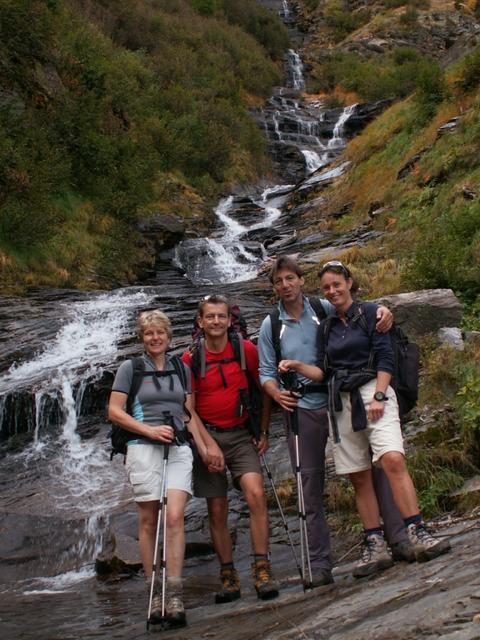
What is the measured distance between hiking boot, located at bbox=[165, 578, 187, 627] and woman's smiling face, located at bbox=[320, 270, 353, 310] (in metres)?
2.04

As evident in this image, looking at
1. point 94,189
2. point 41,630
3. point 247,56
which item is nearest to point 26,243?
point 94,189

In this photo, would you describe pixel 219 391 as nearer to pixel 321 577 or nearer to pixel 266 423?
pixel 266 423

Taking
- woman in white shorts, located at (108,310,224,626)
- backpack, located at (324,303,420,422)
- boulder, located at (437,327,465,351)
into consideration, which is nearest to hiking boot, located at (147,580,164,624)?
woman in white shorts, located at (108,310,224,626)

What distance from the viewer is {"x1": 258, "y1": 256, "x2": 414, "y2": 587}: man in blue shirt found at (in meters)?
4.21

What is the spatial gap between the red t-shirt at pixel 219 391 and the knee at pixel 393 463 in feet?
3.68

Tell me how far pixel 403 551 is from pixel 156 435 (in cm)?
170

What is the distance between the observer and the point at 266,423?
473 centimetres

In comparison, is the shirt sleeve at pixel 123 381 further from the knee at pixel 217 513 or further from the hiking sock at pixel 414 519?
the hiking sock at pixel 414 519

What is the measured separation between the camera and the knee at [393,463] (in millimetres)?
3920

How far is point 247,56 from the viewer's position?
137 ft

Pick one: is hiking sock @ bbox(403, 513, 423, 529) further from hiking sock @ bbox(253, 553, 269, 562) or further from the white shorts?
the white shorts

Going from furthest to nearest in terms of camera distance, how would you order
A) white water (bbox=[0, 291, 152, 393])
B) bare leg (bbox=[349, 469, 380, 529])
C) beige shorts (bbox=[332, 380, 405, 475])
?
white water (bbox=[0, 291, 152, 393])
bare leg (bbox=[349, 469, 380, 529])
beige shorts (bbox=[332, 380, 405, 475])

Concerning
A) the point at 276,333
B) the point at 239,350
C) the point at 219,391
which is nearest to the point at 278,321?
the point at 276,333

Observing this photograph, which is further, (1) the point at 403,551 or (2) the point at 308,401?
(2) the point at 308,401
